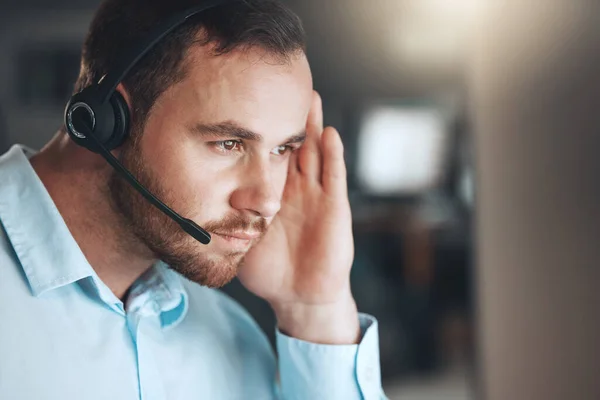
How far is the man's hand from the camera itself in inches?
43.6

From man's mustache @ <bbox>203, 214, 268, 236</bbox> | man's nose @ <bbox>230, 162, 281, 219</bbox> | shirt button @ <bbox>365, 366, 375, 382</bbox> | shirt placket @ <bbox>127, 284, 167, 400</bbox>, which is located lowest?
shirt button @ <bbox>365, 366, 375, 382</bbox>

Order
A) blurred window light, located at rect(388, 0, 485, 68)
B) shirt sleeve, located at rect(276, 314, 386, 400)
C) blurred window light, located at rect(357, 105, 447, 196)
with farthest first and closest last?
blurred window light, located at rect(388, 0, 485, 68), blurred window light, located at rect(357, 105, 447, 196), shirt sleeve, located at rect(276, 314, 386, 400)

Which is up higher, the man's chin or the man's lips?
the man's lips

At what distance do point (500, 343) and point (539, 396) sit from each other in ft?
0.44

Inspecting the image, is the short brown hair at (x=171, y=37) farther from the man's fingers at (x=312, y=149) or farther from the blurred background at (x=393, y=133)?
the blurred background at (x=393, y=133)

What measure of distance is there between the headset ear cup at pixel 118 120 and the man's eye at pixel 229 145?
132mm

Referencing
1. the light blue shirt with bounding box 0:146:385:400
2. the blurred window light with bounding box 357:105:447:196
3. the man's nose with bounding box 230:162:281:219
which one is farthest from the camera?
the blurred window light with bounding box 357:105:447:196

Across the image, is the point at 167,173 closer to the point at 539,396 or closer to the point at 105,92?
the point at 105,92

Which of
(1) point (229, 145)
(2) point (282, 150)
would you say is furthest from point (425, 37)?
(1) point (229, 145)

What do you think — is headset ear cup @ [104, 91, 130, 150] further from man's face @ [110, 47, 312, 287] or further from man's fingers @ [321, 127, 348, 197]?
man's fingers @ [321, 127, 348, 197]

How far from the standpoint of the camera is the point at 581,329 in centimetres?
125

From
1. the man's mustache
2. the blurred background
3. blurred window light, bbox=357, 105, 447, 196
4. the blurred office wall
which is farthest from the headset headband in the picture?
blurred window light, bbox=357, 105, 447, 196

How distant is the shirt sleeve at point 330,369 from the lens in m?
1.09

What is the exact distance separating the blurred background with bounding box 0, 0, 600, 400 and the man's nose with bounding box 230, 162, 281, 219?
185cm
